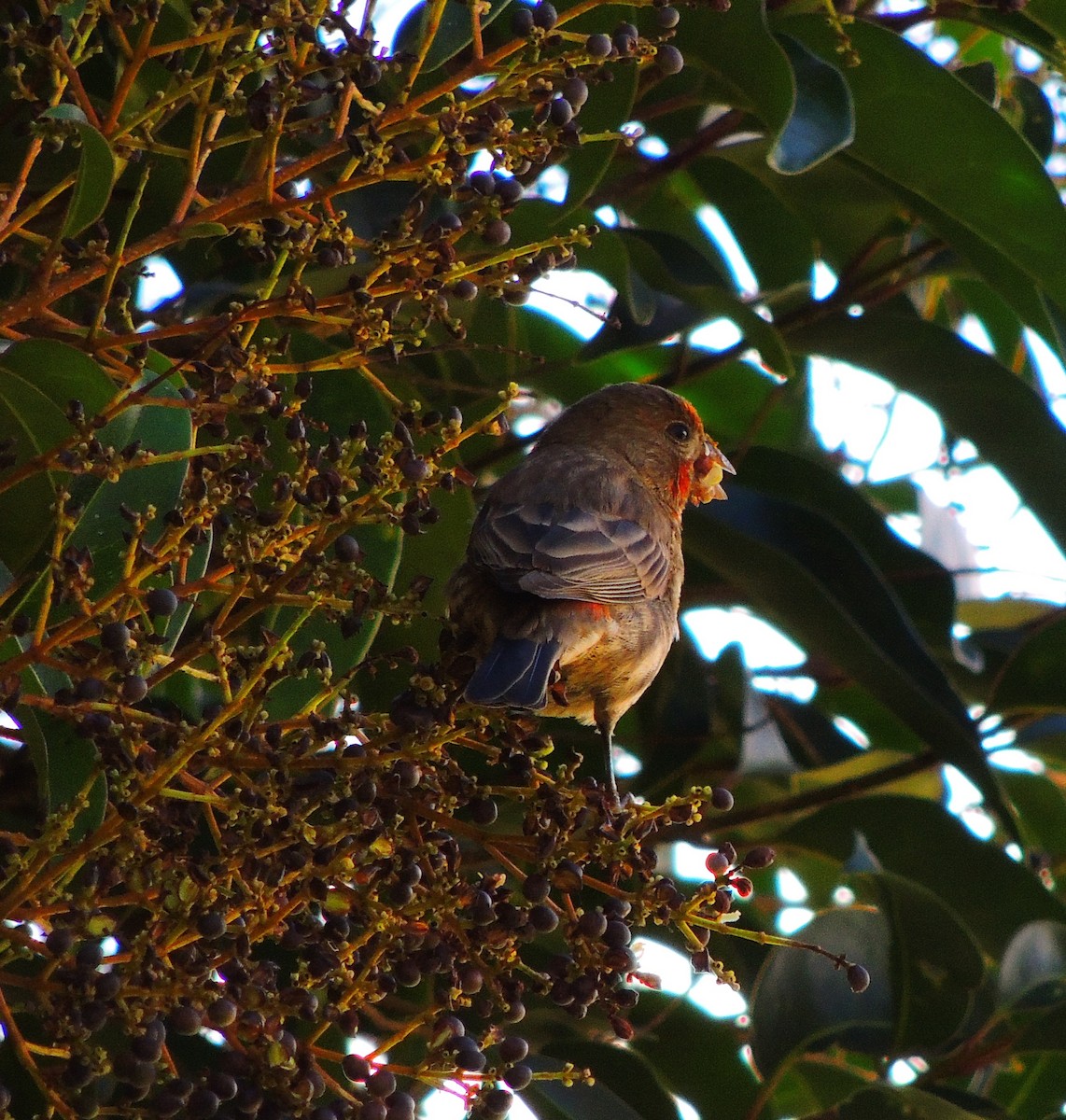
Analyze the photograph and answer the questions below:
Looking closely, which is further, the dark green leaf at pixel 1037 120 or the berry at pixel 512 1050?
the dark green leaf at pixel 1037 120

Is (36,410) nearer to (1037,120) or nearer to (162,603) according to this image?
(162,603)

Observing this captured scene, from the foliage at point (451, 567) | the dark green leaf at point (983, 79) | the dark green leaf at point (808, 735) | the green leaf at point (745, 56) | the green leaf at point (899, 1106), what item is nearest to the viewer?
the foliage at point (451, 567)

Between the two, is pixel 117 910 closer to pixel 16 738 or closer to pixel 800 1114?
pixel 16 738

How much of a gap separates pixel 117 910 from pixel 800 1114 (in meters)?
2.22

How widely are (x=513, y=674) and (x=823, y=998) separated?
1218 millimetres

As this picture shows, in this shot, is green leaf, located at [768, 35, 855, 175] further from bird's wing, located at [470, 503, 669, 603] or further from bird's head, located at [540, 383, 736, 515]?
bird's head, located at [540, 383, 736, 515]

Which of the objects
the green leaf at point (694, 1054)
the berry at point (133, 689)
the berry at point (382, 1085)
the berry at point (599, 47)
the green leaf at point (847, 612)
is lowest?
the green leaf at point (694, 1054)

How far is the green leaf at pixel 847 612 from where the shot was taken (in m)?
3.78

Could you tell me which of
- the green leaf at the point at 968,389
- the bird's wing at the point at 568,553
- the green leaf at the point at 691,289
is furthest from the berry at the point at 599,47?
the green leaf at the point at 968,389

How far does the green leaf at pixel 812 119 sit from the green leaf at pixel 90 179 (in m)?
1.23

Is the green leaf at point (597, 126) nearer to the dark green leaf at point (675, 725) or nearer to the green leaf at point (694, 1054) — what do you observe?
the dark green leaf at point (675, 725)

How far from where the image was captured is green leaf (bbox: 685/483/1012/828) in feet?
12.4

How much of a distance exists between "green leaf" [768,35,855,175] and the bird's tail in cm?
102

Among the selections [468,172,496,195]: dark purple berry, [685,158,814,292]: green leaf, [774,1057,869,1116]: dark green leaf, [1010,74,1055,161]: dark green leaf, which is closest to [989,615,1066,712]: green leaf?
[774,1057,869,1116]: dark green leaf
